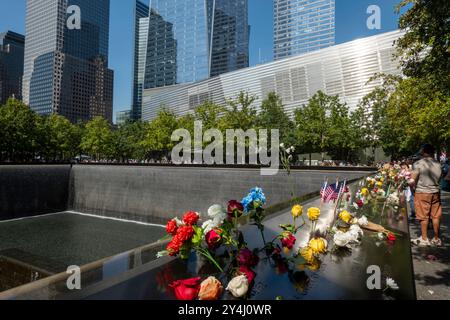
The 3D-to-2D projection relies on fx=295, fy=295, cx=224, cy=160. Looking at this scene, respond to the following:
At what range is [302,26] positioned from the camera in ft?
530

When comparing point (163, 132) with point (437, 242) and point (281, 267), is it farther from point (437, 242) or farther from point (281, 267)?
point (281, 267)

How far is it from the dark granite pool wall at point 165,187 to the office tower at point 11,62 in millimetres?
152017

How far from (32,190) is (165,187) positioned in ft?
30.6

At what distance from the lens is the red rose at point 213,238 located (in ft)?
6.71

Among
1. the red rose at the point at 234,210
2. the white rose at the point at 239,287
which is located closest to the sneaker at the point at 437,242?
the red rose at the point at 234,210

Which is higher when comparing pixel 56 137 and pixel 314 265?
pixel 56 137

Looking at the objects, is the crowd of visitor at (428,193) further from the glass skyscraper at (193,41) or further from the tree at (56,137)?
the glass skyscraper at (193,41)

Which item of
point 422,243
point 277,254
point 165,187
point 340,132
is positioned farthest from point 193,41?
point 277,254

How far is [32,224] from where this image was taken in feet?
58.7

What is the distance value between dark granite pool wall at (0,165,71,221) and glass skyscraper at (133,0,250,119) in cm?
11974

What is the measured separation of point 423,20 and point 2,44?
205 metres

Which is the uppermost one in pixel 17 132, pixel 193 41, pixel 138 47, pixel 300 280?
pixel 138 47

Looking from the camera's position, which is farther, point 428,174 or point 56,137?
point 56,137
